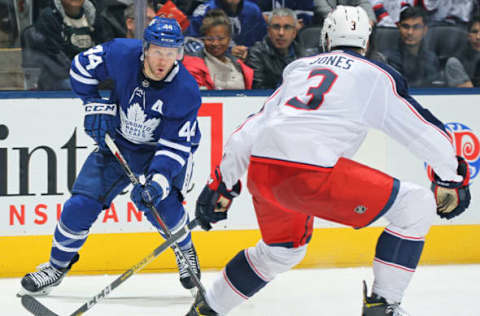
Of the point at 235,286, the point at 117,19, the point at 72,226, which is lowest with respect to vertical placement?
the point at 72,226

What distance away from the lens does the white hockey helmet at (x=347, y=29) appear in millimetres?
2312

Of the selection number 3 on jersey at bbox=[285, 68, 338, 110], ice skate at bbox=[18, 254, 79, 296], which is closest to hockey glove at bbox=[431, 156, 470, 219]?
number 3 on jersey at bbox=[285, 68, 338, 110]

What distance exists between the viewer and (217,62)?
→ 372 cm

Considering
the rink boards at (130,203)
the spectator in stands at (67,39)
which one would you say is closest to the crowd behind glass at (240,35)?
the spectator in stands at (67,39)

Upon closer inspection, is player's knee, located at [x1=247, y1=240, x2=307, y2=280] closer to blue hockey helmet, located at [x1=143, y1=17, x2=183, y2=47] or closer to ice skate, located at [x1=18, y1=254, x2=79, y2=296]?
blue hockey helmet, located at [x1=143, y1=17, x2=183, y2=47]

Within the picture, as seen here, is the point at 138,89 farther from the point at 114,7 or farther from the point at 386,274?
the point at 386,274

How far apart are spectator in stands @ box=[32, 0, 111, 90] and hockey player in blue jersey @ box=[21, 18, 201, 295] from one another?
1.56ft

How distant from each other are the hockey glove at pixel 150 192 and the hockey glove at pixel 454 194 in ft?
3.72

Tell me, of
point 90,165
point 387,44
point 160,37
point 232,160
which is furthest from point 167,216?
point 387,44

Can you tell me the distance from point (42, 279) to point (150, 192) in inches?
25.3

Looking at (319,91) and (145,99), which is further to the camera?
(145,99)

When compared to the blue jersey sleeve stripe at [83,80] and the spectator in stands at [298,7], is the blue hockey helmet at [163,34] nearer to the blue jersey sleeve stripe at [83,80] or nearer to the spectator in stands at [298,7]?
the blue jersey sleeve stripe at [83,80]

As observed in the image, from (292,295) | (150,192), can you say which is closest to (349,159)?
(150,192)

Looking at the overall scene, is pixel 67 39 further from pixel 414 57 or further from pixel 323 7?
pixel 414 57
